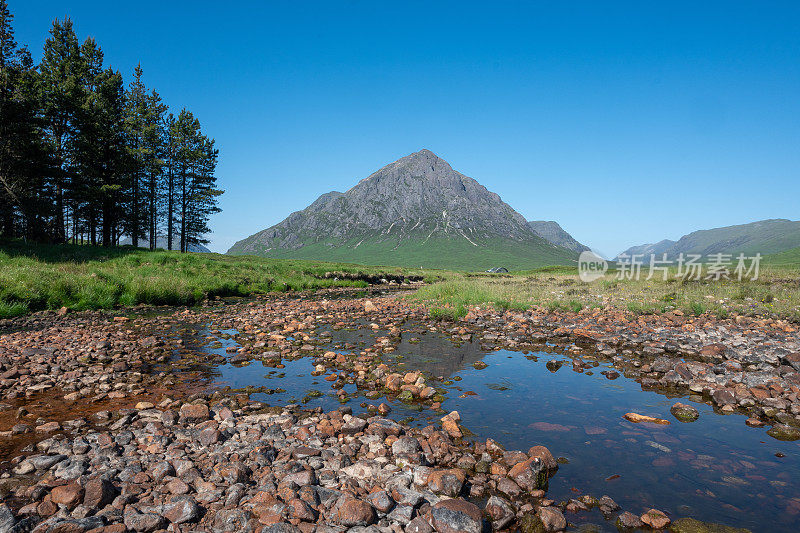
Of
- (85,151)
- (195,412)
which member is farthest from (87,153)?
(195,412)

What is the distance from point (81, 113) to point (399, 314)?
43.2 m

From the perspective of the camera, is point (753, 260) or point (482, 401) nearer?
point (482, 401)

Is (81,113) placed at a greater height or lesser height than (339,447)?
greater

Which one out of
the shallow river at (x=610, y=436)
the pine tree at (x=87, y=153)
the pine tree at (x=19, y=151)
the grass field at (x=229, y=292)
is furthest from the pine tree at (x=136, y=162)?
the shallow river at (x=610, y=436)

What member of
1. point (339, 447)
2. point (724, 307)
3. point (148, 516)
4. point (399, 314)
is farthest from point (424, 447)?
point (724, 307)

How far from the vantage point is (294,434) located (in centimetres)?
554

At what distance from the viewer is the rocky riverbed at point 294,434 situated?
376 centimetres

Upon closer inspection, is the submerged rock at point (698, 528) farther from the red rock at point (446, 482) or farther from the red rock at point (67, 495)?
the red rock at point (67, 495)

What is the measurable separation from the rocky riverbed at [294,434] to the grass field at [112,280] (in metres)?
5.75

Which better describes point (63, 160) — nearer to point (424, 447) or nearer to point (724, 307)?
point (424, 447)

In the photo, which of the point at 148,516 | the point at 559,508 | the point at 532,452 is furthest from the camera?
the point at 532,452

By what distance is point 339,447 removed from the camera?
518cm

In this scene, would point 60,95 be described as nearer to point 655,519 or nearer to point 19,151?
point 19,151

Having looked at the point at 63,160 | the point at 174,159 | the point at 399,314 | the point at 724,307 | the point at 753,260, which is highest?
the point at 174,159
